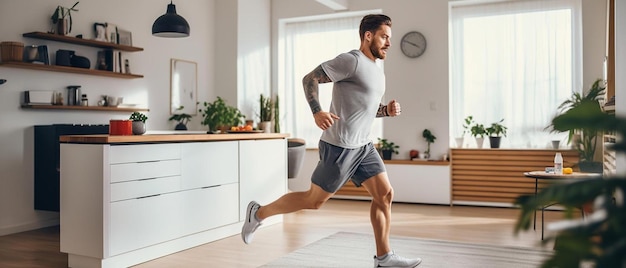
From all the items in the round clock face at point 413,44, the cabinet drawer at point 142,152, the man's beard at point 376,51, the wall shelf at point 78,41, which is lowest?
the cabinet drawer at point 142,152

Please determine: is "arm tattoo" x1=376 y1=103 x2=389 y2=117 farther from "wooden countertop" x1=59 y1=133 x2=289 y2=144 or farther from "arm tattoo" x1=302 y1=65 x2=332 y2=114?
"wooden countertop" x1=59 y1=133 x2=289 y2=144

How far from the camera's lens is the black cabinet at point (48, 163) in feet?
16.8

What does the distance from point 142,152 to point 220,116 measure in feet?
10.4

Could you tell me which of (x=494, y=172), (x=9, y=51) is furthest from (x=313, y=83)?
(x=494, y=172)

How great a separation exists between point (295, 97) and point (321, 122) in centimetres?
500

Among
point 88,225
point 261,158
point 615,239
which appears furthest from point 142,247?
point 615,239

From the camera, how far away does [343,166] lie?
10.7 feet

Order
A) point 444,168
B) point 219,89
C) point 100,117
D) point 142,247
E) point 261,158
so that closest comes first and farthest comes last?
point 142,247 < point 261,158 < point 100,117 < point 444,168 < point 219,89

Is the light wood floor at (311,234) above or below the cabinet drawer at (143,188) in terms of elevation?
below

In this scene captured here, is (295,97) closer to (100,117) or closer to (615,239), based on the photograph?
(100,117)

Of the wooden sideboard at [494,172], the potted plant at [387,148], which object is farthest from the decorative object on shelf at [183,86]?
the wooden sideboard at [494,172]

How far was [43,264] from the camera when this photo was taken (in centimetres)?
378

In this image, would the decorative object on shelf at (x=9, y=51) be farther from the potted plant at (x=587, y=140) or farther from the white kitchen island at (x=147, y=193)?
the potted plant at (x=587, y=140)

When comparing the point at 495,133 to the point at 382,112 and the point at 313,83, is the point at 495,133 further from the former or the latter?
the point at 313,83
